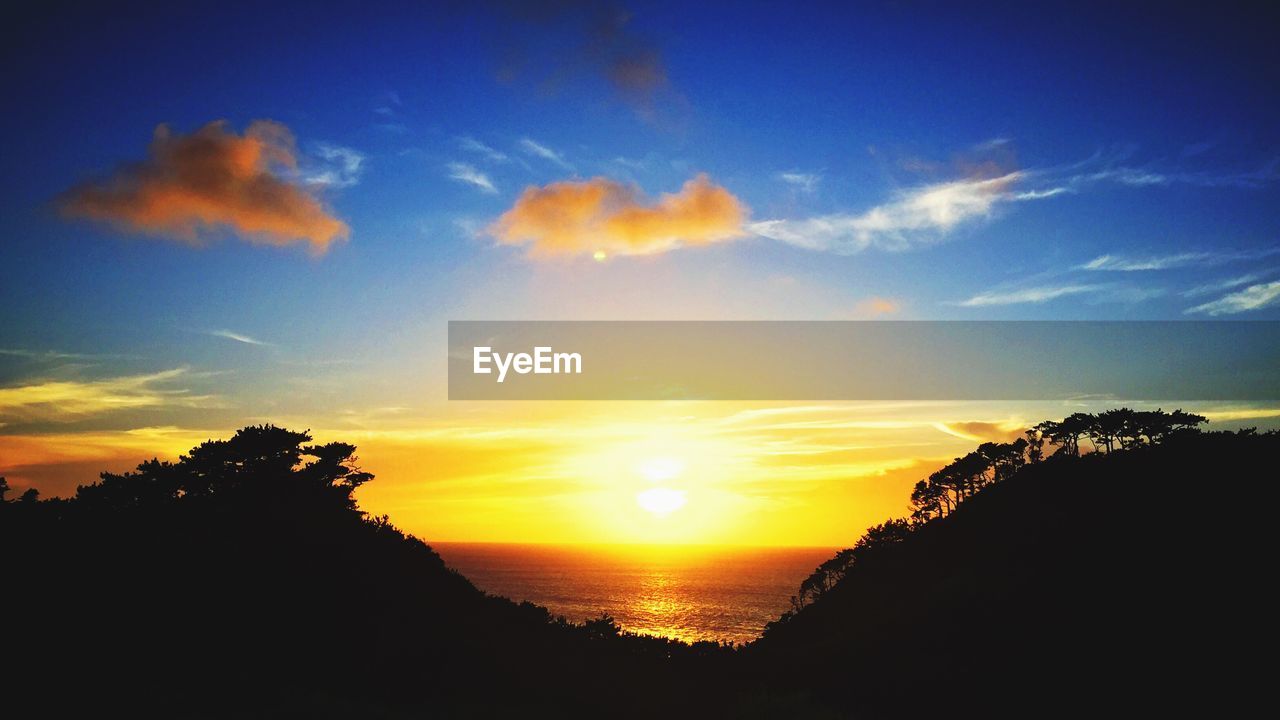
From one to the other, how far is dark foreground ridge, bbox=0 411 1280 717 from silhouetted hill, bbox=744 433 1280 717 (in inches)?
5.6

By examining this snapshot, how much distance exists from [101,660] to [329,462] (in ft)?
84.7

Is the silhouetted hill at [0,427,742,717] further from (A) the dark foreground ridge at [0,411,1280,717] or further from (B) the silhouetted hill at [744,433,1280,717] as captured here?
(B) the silhouetted hill at [744,433,1280,717]

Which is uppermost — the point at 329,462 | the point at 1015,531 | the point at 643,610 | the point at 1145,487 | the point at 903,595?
the point at 329,462

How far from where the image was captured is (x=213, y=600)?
874 inches

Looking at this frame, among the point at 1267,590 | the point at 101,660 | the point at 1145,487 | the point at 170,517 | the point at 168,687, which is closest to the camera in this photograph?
the point at 168,687

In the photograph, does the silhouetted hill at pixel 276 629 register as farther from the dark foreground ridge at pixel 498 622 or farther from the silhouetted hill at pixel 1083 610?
the silhouetted hill at pixel 1083 610

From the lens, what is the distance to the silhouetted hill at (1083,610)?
71.3 feet

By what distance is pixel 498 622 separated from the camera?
29.4 meters

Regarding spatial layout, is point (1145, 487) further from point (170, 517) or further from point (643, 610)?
point (643, 610)

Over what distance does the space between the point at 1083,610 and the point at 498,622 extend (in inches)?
1093

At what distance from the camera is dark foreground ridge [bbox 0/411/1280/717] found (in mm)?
18078

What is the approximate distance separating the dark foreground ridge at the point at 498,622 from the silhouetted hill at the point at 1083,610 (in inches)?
5.6

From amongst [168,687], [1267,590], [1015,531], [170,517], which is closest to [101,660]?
[168,687]

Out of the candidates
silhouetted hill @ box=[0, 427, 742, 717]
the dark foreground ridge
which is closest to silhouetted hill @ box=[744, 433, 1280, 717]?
the dark foreground ridge
